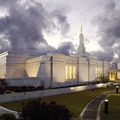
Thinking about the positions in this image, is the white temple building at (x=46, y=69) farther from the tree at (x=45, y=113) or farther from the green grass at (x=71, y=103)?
the tree at (x=45, y=113)

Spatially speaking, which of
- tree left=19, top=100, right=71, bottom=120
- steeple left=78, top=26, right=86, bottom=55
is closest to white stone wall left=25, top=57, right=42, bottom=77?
steeple left=78, top=26, right=86, bottom=55

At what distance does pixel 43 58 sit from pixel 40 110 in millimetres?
37108

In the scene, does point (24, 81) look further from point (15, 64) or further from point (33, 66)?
point (15, 64)

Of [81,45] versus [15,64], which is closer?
[15,64]

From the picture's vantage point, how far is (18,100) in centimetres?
3161

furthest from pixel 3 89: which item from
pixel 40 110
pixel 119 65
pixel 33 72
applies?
pixel 119 65

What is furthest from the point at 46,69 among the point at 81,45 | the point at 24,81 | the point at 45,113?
the point at 45,113

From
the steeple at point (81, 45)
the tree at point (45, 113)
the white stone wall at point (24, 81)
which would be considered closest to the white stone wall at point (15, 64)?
the white stone wall at point (24, 81)

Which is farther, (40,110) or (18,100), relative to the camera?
(18,100)

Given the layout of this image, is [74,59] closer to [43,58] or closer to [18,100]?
[43,58]

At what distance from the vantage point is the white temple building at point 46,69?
47.7m

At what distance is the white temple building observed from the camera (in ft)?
156

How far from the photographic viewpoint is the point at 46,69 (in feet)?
160

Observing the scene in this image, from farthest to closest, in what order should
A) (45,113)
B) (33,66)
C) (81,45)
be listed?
1. (81,45)
2. (33,66)
3. (45,113)
